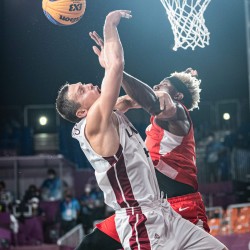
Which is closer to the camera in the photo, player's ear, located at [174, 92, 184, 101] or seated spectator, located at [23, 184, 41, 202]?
player's ear, located at [174, 92, 184, 101]

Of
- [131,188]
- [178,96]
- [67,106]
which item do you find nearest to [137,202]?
[131,188]

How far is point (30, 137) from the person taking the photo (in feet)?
42.9

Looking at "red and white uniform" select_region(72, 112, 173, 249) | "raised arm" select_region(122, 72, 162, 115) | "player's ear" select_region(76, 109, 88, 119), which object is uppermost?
"raised arm" select_region(122, 72, 162, 115)

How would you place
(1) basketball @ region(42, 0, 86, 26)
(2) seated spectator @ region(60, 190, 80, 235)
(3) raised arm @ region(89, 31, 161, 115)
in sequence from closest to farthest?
1. (3) raised arm @ region(89, 31, 161, 115)
2. (1) basketball @ region(42, 0, 86, 26)
3. (2) seated spectator @ region(60, 190, 80, 235)

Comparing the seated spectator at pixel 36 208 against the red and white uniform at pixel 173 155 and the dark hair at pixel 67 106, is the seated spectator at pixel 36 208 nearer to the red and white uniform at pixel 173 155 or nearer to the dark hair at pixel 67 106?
the red and white uniform at pixel 173 155

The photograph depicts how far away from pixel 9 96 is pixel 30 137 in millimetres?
940

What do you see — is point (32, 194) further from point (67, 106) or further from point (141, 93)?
point (67, 106)

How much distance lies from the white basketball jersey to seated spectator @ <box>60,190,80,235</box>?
593cm

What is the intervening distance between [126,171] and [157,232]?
472 mm

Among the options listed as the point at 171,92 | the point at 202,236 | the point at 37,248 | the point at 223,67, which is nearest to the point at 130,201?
the point at 202,236

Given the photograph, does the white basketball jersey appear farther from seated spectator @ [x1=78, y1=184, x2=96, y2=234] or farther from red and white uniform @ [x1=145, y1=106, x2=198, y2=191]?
seated spectator @ [x1=78, y1=184, x2=96, y2=234]

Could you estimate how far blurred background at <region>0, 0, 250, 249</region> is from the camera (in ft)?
22.1

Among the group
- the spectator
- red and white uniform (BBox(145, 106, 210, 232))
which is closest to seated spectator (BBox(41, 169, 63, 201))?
the spectator

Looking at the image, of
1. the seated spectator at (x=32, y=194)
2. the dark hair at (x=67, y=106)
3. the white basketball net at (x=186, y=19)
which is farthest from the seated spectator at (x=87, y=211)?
the dark hair at (x=67, y=106)
